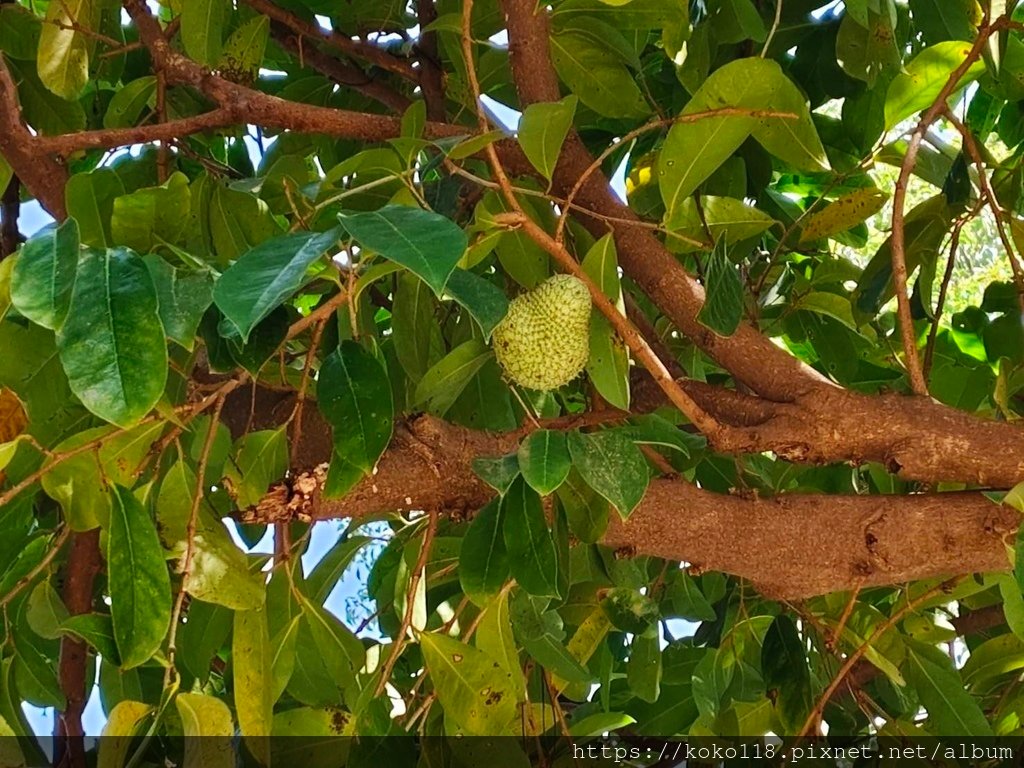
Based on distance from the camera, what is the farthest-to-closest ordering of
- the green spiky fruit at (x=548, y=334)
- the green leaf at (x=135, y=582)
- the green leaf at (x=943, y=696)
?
the green leaf at (x=943, y=696)
the green spiky fruit at (x=548, y=334)
the green leaf at (x=135, y=582)

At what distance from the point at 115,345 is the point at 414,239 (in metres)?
0.18

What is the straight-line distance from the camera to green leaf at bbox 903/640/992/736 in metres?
1.14

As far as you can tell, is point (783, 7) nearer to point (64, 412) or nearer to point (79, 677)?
point (64, 412)

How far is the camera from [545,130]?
868mm

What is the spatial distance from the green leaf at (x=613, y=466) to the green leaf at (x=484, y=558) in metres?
0.10

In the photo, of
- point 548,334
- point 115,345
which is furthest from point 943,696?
point 115,345

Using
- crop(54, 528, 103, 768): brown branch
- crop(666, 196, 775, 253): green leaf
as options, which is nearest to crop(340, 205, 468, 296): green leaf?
crop(666, 196, 775, 253): green leaf

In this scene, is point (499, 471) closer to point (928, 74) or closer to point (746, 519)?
point (746, 519)

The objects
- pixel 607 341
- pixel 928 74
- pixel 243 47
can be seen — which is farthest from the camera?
pixel 243 47

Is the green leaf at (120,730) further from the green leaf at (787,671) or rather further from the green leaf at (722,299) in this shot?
the green leaf at (787,671)

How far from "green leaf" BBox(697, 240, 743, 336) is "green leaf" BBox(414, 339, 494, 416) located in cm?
21

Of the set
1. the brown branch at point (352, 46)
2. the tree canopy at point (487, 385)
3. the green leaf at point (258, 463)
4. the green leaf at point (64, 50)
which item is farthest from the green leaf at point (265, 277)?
the brown branch at point (352, 46)

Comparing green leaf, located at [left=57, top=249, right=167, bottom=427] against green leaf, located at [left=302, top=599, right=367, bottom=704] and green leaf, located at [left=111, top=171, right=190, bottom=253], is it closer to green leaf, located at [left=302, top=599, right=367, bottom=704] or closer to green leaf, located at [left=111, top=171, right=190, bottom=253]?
green leaf, located at [left=111, top=171, right=190, bottom=253]

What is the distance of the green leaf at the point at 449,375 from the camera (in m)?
0.97
